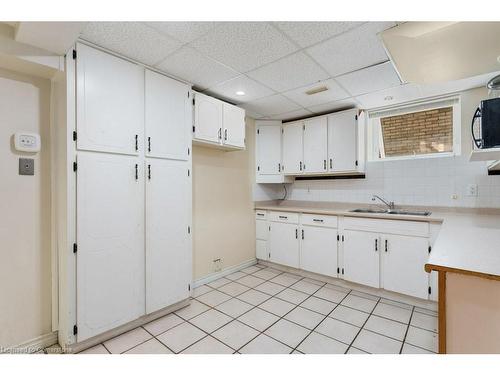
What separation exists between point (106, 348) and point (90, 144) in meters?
1.57

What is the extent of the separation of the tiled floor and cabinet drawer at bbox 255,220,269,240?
96cm

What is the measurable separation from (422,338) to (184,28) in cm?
300

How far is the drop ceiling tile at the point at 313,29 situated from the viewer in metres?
1.66

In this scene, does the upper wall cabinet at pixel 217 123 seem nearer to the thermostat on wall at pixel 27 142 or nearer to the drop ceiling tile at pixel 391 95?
the thermostat on wall at pixel 27 142

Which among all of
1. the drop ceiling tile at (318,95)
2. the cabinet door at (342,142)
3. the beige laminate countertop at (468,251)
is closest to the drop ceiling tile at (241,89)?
the drop ceiling tile at (318,95)

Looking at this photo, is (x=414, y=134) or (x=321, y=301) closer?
(x=321, y=301)

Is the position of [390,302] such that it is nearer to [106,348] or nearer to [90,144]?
[106,348]

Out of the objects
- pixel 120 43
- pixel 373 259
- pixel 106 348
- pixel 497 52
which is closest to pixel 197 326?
pixel 106 348

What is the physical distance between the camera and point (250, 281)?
126 inches

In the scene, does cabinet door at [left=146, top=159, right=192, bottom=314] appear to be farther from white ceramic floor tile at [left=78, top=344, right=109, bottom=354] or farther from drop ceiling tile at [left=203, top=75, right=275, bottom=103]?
drop ceiling tile at [left=203, top=75, right=275, bottom=103]

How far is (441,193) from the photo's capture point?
287 centimetres

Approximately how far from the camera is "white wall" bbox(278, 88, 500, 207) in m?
2.65

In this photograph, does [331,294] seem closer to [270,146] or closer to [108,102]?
[270,146]
